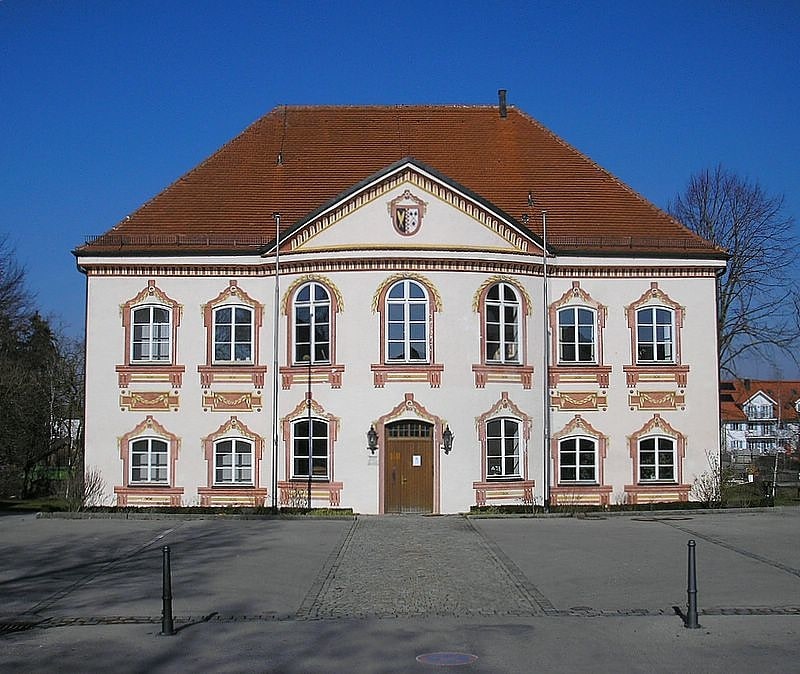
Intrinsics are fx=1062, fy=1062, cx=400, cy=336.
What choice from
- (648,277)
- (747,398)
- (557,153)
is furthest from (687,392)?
(747,398)

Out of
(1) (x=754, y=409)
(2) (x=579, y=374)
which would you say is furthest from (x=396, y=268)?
(1) (x=754, y=409)

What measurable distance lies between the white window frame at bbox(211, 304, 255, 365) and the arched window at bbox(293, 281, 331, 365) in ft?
4.81

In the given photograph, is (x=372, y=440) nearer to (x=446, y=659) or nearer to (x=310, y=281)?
(x=310, y=281)

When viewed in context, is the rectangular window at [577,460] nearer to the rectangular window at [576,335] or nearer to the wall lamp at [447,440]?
the rectangular window at [576,335]

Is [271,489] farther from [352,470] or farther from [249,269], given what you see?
[249,269]

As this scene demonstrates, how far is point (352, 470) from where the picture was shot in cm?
2786

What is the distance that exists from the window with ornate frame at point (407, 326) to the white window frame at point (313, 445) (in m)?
1.96

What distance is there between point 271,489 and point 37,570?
36.5ft

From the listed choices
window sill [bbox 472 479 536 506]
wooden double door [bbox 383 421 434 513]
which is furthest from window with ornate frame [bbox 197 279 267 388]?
window sill [bbox 472 479 536 506]

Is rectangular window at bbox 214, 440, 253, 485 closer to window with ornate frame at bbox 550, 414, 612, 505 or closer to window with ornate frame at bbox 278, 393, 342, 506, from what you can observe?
window with ornate frame at bbox 278, 393, 342, 506

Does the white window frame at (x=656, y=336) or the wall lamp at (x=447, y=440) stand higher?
the white window frame at (x=656, y=336)

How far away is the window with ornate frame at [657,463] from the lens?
98.1 ft

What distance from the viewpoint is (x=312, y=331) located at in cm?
2853

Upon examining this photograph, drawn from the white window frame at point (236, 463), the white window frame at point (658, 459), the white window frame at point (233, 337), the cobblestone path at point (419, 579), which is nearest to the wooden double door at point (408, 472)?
the cobblestone path at point (419, 579)
